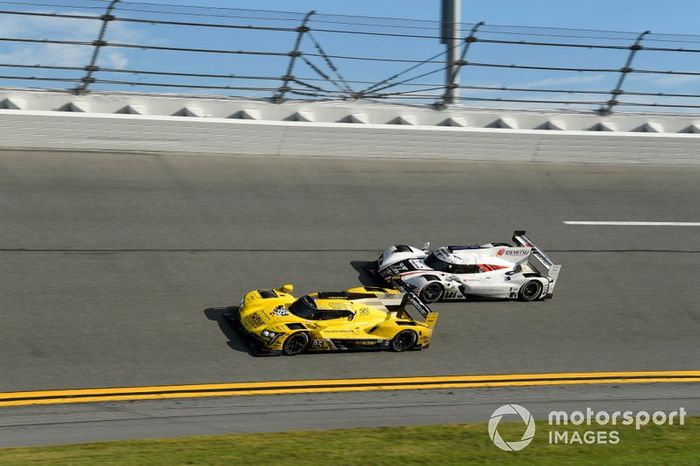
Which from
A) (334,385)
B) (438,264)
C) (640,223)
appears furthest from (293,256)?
(640,223)

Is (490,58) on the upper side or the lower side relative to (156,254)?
upper

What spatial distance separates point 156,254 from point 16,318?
3.10 metres

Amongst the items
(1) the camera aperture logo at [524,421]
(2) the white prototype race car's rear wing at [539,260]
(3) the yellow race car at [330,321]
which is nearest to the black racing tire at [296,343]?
(3) the yellow race car at [330,321]

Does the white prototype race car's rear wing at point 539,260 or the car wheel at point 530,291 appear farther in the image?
the white prototype race car's rear wing at point 539,260

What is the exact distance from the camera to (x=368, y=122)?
22.7 m

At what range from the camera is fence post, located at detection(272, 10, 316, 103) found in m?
21.5

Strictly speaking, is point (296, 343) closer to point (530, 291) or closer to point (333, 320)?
point (333, 320)

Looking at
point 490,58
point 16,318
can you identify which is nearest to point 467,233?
point 490,58

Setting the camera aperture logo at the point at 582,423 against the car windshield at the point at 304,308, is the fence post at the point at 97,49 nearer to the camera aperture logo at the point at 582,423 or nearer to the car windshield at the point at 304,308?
the car windshield at the point at 304,308

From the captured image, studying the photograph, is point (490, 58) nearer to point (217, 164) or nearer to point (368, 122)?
point (368, 122)

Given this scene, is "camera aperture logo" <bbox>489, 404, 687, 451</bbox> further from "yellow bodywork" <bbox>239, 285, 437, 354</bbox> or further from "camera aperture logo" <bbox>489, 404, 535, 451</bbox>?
"yellow bodywork" <bbox>239, 285, 437, 354</bbox>

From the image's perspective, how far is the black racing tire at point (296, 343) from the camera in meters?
14.2

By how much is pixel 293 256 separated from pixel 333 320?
299cm

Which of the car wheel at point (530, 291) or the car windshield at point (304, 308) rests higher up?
the car wheel at point (530, 291)
